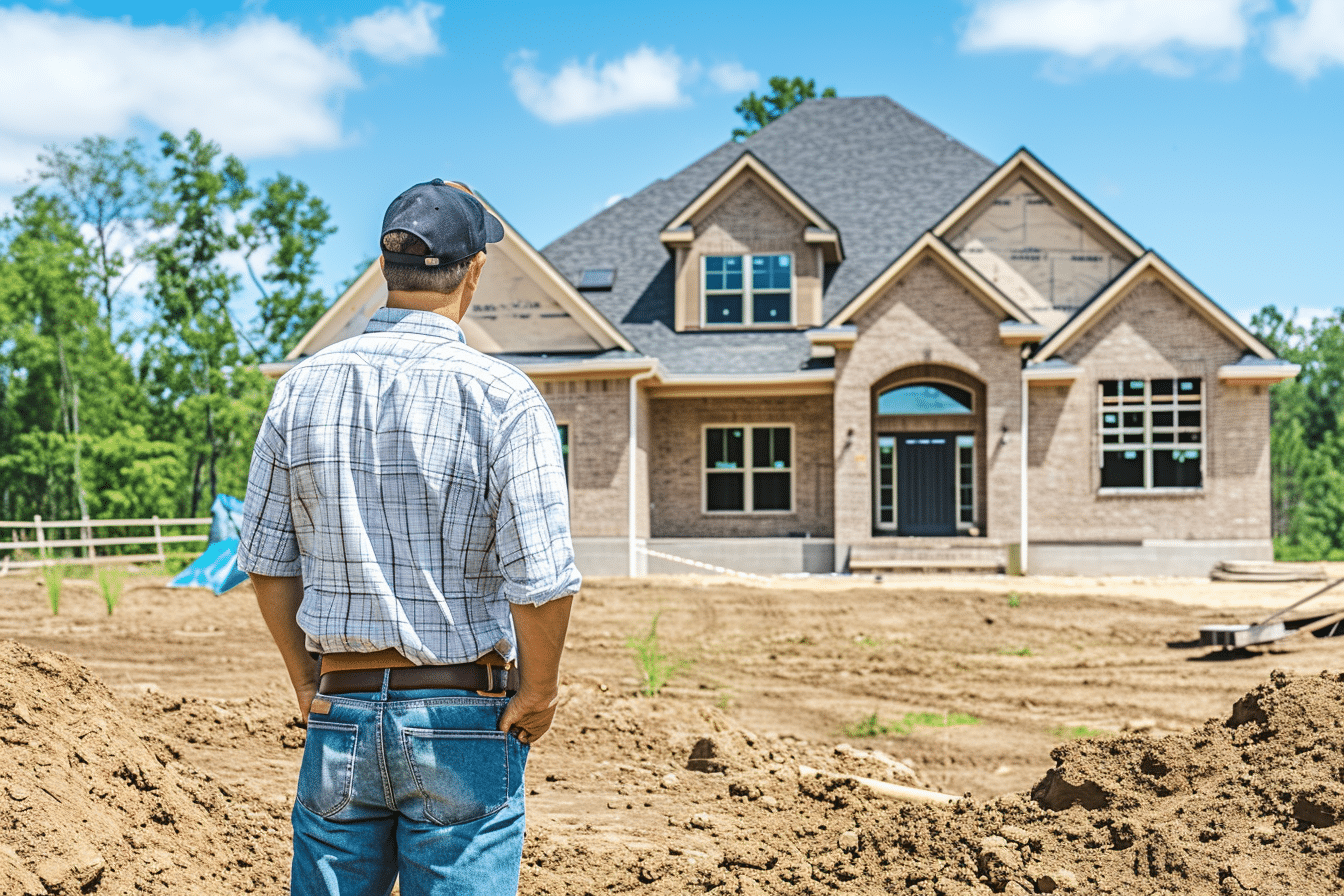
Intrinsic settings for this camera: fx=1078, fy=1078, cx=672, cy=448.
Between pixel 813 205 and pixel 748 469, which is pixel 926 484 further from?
pixel 813 205

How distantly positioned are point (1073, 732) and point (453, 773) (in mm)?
7073

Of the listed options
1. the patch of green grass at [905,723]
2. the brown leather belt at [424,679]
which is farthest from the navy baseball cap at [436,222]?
the patch of green grass at [905,723]

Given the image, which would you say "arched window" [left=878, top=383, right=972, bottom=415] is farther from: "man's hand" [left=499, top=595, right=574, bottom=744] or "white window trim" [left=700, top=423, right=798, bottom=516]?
→ "man's hand" [left=499, top=595, right=574, bottom=744]

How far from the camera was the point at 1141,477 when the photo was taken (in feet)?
65.1

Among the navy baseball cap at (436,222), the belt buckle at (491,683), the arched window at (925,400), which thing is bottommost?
the belt buckle at (491,683)

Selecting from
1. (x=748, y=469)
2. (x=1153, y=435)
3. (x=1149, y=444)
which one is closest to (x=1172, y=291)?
(x=1153, y=435)

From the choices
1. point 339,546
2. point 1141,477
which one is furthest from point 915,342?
point 339,546

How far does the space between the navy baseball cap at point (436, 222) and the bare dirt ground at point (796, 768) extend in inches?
107

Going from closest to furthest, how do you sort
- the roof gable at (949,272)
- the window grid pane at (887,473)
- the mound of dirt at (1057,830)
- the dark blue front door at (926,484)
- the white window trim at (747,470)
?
the mound of dirt at (1057,830) < the roof gable at (949,272) < the dark blue front door at (926,484) < the window grid pane at (887,473) < the white window trim at (747,470)

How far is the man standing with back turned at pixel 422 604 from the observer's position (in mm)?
2227

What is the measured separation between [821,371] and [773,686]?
10978 millimetres

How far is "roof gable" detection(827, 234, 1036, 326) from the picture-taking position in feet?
64.0

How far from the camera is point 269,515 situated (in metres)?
2.40

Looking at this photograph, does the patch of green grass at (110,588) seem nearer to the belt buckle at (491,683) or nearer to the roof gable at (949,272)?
the roof gable at (949,272)
